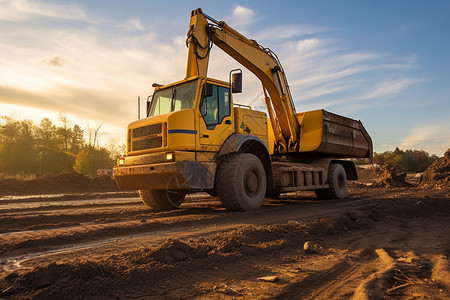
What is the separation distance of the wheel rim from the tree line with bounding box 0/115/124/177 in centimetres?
3864

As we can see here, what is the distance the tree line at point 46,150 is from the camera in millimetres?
41750

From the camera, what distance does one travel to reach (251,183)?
27.2 ft

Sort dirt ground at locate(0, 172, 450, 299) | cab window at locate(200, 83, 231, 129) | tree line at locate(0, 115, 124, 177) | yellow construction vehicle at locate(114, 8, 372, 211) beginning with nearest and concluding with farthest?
dirt ground at locate(0, 172, 450, 299) < yellow construction vehicle at locate(114, 8, 372, 211) < cab window at locate(200, 83, 231, 129) < tree line at locate(0, 115, 124, 177)

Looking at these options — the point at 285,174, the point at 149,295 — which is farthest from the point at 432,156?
the point at 149,295

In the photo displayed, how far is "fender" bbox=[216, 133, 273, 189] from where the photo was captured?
8.03 m

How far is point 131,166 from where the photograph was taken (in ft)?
25.4

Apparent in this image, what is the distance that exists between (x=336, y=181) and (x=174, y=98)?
23.6ft

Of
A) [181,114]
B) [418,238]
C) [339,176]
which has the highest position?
[181,114]

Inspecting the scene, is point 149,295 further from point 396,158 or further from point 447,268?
point 396,158

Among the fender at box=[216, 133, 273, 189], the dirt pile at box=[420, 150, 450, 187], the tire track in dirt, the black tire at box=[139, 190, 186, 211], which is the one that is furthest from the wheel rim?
the dirt pile at box=[420, 150, 450, 187]

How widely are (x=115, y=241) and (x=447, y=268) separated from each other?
4069 millimetres

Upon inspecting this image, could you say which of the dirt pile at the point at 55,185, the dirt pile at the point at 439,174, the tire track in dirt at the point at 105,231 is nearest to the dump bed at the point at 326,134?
the tire track in dirt at the point at 105,231

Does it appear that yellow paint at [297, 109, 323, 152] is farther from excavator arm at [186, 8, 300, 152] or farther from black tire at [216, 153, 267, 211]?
black tire at [216, 153, 267, 211]

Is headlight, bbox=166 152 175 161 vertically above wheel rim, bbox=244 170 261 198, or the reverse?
headlight, bbox=166 152 175 161
